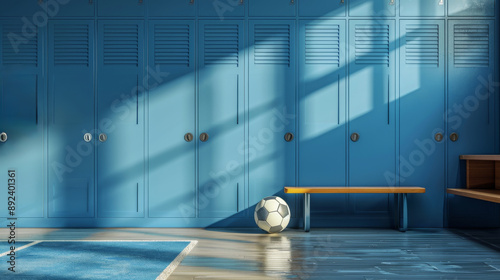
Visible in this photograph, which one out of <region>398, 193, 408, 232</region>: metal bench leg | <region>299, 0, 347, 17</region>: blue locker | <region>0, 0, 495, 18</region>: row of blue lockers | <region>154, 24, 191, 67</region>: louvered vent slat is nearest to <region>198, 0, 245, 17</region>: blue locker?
<region>0, 0, 495, 18</region>: row of blue lockers

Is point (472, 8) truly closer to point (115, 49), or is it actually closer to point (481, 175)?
point (481, 175)

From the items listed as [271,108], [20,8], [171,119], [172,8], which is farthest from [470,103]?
[20,8]

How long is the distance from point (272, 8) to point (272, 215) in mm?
2159

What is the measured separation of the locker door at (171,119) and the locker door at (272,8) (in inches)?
26.9

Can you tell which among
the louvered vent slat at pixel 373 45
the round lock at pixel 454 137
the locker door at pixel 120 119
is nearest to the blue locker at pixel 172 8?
the locker door at pixel 120 119

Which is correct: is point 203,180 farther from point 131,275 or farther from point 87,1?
point 87,1

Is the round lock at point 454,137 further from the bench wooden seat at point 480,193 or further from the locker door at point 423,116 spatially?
the bench wooden seat at point 480,193

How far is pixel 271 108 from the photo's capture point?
4.50m

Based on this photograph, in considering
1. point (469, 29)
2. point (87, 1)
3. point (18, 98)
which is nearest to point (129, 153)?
point (18, 98)

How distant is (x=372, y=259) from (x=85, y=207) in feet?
9.61

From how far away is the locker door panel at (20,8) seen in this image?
452 centimetres

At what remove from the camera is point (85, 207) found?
446cm

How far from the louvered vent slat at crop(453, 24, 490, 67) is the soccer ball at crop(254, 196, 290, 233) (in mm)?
2420

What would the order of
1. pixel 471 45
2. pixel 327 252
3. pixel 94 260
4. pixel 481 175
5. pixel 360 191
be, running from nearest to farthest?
pixel 94 260 → pixel 327 252 → pixel 360 191 → pixel 481 175 → pixel 471 45
